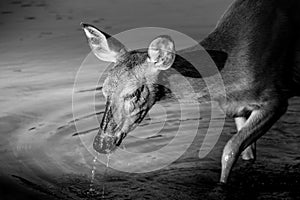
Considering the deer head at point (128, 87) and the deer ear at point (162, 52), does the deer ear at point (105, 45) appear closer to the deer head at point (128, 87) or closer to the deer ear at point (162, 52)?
the deer head at point (128, 87)

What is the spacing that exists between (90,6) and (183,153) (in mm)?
5976

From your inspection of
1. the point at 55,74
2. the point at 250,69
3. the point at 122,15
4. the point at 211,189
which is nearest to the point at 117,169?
the point at 211,189

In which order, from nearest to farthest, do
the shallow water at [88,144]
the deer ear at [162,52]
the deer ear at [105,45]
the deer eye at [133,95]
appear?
the deer ear at [162,52] → the deer eye at [133,95] → the deer ear at [105,45] → the shallow water at [88,144]

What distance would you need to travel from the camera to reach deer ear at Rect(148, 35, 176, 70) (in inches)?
245

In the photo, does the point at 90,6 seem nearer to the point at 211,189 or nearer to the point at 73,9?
the point at 73,9

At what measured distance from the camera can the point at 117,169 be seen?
→ 728 centimetres

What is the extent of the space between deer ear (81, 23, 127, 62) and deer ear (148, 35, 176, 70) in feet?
1.20

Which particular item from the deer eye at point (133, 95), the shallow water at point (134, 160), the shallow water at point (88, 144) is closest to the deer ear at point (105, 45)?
the deer eye at point (133, 95)

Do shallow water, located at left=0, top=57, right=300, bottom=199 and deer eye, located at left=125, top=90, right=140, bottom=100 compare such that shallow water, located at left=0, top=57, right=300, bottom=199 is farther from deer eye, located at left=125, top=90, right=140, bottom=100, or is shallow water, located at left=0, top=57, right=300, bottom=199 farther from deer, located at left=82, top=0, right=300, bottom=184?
deer eye, located at left=125, top=90, right=140, bottom=100

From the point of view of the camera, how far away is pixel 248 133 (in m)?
6.63

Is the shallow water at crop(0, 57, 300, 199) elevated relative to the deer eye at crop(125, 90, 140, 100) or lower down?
lower down

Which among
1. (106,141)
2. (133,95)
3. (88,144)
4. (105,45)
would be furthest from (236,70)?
(88,144)

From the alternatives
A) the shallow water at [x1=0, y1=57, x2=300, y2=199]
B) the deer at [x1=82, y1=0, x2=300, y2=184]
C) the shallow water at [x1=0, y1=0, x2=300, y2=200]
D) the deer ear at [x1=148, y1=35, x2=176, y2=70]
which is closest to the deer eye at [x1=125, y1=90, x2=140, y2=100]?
the deer at [x1=82, y1=0, x2=300, y2=184]

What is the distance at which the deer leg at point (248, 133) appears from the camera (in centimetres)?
658
